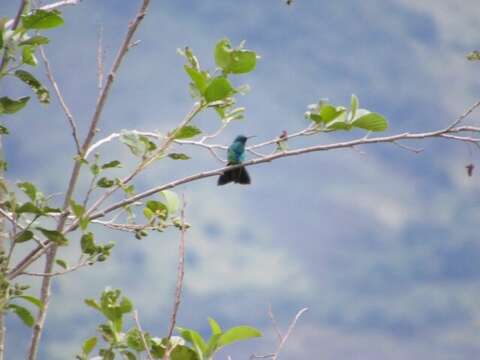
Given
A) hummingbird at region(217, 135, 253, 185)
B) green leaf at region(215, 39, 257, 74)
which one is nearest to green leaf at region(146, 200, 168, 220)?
green leaf at region(215, 39, 257, 74)

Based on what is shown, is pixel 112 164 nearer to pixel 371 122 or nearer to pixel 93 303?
pixel 93 303

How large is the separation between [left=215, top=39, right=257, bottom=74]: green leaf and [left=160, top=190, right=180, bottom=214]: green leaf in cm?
67

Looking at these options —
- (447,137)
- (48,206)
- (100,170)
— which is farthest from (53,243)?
(447,137)

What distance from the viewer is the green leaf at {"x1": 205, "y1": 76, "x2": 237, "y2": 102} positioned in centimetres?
270

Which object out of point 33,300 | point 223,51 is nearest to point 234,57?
point 223,51

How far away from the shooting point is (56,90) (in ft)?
9.31

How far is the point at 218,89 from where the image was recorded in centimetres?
271

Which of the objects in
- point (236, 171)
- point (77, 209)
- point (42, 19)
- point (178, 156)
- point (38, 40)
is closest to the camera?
point (77, 209)

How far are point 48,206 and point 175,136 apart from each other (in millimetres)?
547

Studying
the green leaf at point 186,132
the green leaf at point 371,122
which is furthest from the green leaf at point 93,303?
the green leaf at point 371,122

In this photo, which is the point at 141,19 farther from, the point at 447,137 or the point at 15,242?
the point at 447,137

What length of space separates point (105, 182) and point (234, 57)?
2.31 ft

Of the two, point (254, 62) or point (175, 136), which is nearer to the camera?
point (254, 62)

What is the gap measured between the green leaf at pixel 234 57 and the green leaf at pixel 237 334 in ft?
3.04
